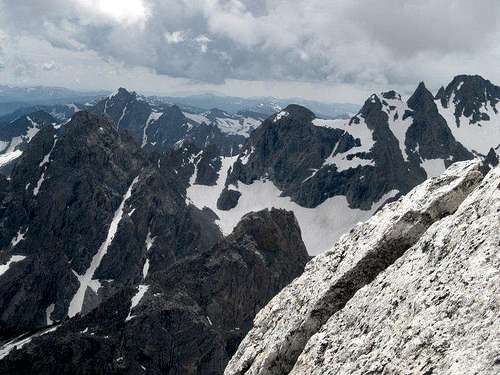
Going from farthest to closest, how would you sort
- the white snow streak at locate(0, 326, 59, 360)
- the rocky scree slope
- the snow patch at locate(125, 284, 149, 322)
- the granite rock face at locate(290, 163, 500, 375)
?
the snow patch at locate(125, 284, 149, 322) → the white snow streak at locate(0, 326, 59, 360) → the rocky scree slope → the granite rock face at locate(290, 163, 500, 375)

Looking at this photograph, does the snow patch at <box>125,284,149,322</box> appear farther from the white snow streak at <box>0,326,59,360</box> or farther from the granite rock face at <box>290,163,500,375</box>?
the granite rock face at <box>290,163,500,375</box>

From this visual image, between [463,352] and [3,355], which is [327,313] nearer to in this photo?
[463,352]

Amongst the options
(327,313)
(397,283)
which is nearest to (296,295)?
(327,313)

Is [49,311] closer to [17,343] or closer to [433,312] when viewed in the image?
[17,343]

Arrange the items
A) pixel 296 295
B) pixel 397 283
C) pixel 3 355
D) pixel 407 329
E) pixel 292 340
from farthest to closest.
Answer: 1. pixel 3 355
2. pixel 296 295
3. pixel 292 340
4. pixel 397 283
5. pixel 407 329

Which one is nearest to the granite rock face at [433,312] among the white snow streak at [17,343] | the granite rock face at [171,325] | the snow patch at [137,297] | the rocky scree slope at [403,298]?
the rocky scree slope at [403,298]

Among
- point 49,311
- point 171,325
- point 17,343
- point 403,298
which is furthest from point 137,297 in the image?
point 403,298

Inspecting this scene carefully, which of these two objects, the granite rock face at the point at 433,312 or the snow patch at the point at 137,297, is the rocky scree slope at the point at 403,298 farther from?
the snow patch at the point at 137,297

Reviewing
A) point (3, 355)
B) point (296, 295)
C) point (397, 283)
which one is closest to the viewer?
point (397, 283)

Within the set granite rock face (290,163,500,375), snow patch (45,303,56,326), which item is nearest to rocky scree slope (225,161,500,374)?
granite rock face (290,163,500,375)
